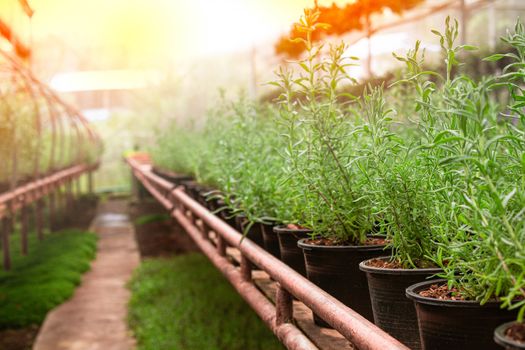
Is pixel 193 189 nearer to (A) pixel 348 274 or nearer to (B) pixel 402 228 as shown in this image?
(A) pixel 348 274

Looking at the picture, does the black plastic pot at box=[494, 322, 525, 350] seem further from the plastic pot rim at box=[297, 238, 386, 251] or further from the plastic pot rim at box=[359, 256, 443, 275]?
the plastic pot rim at box=[297, 238, 386, 251]

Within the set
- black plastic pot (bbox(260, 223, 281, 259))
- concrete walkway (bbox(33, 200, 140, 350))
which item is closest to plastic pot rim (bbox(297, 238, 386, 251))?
black plastic pot (bbox(260, 223, 281, 259))

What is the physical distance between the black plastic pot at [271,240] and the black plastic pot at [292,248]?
243 mm

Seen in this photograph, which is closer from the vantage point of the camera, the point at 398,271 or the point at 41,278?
the point at 398,271

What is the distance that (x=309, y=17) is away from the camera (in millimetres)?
1988

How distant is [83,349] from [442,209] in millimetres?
5082

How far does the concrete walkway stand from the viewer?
242 inches

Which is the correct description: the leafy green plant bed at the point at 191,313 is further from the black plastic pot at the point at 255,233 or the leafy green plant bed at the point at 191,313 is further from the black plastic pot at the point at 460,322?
the black plastic pot at the point at 460,322

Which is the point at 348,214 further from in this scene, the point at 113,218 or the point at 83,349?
the point at 113,218

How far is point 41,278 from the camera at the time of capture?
27.4ft

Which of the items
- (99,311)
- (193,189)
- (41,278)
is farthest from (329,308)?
(41,278)

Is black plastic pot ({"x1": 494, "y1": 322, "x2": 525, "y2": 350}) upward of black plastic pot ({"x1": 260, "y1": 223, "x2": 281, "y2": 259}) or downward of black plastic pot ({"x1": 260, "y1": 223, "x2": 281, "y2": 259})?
upward

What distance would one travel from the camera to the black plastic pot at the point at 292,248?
2231mm

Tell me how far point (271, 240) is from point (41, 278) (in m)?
6.38
